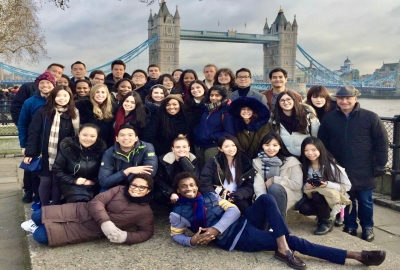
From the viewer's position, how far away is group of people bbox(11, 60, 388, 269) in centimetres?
272

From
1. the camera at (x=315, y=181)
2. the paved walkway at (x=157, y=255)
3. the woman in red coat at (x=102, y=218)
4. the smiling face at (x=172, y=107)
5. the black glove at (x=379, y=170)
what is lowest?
the paved walkway at (x=157, y=255)

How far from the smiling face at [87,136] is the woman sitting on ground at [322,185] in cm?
172

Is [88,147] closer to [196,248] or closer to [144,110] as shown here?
[144,110]

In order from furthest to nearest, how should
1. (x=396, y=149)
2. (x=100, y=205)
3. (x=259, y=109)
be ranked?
(x=396, y=149)
(x=259, y=109)
(x=100, y=205)

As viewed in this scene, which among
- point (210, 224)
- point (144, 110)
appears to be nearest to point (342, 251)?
point (210, 224)

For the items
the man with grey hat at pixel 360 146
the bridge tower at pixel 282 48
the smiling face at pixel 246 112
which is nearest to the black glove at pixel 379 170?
the man with grey hat at pixel 360 146

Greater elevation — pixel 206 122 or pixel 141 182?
pixel 206 122

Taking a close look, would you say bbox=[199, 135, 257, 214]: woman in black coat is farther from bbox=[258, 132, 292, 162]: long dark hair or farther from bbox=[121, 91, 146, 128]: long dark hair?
bbox=[121, 91, 146, 128]: long dark hair

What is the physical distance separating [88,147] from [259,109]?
1.51 m

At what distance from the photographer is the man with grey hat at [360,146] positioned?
3.28 m

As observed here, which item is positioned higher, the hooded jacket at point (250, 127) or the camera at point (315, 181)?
the hooded jacket at point (250, 127)

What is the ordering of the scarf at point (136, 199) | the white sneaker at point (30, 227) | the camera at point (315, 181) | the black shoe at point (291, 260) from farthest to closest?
the camera at point (315, 181) → the white sneaker at point (30, 227) → the scarf at point (136, 199) → the black shoe at point (291, 260)

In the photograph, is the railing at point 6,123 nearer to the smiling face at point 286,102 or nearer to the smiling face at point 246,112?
the smiling face at point 246,112

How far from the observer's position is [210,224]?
274cm
